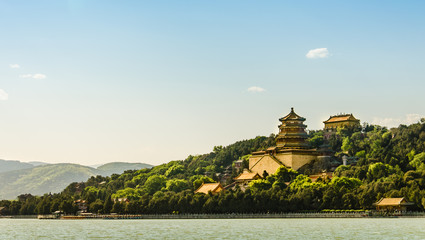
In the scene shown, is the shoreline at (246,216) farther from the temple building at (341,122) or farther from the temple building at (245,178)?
the temple building at (341,122)

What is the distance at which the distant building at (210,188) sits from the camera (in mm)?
123031

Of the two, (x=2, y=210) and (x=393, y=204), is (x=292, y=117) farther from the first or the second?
(x=2, y=210)

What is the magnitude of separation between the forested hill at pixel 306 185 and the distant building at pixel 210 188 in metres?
3.03

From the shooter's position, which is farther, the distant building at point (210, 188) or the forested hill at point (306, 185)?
the distant building at point (210, 188)

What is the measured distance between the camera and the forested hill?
9825 centimetres

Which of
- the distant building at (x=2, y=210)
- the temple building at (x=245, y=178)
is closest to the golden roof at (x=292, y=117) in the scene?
the temple building at (x=245, y=178)

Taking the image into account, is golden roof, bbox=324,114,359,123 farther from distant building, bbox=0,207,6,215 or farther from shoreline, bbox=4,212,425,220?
distant building, bbox=0,207,6,215

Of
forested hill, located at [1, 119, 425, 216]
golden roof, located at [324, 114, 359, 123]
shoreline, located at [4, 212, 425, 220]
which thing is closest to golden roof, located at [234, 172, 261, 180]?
forested hill, located at [1, 119, 425, 216]

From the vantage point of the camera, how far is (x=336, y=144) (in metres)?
142

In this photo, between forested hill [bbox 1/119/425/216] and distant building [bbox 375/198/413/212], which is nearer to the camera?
distant building [bbox 375/198/413/212]

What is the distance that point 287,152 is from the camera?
130 meters

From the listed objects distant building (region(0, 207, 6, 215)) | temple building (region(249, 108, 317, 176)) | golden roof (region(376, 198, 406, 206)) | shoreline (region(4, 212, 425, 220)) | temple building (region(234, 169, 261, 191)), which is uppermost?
temple building (region(249, 108, 317, 176))

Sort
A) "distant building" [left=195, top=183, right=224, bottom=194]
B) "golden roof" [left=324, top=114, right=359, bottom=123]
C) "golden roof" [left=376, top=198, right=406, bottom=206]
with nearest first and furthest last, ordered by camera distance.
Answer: "golden roof" [left=376, top=198, right=406, bottom=206] → "distant building" [left=195, top=183, right=224, bottom=194] → "golden roof" [left=324, top=114, right=359, bottom=123]

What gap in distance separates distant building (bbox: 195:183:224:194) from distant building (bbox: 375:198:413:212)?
114 ft
